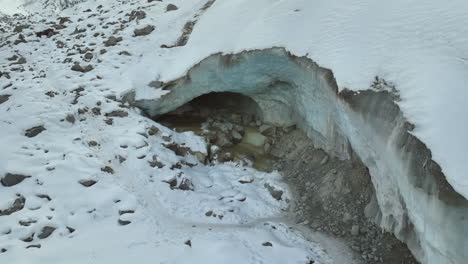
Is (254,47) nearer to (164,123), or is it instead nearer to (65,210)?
(164,123)

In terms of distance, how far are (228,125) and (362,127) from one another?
6.18 metres

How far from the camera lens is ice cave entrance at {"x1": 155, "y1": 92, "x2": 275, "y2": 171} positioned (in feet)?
38.9

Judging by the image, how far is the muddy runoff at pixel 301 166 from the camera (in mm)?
8320

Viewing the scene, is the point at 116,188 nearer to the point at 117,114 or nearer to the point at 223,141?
the point at 117,114

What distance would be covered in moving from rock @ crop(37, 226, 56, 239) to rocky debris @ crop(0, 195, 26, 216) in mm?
940

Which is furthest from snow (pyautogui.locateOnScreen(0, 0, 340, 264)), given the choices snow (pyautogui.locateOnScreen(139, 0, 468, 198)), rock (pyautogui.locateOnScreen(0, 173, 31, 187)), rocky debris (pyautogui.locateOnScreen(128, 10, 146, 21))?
rocky debris (pyautogui.locateOnScreen(128, 10, 146, 21))

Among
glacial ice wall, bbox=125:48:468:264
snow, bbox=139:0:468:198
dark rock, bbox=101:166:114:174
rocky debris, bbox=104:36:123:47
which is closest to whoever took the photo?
glacial ice wall, bbox=125:48:468:264

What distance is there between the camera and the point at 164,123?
13.2m

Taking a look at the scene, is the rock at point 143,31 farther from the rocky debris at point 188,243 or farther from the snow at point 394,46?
the rocky debris at point 188,243

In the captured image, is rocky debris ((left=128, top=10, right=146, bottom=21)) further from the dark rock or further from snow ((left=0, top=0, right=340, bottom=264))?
the dark rock

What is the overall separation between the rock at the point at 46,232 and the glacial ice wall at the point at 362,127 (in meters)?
5.61

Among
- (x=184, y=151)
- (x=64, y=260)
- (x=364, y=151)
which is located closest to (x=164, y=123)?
(x=184, y=151)

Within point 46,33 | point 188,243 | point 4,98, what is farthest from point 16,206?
point 46,33

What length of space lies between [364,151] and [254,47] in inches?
175
